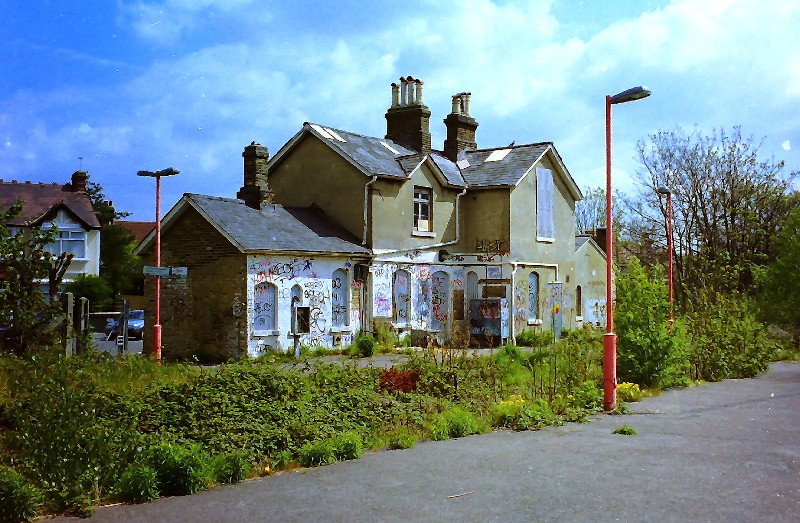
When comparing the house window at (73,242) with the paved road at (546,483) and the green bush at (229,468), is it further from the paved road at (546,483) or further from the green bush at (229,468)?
the green bush at (229,468)

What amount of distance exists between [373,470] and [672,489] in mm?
3149

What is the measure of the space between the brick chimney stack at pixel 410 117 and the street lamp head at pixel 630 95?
1903 cm

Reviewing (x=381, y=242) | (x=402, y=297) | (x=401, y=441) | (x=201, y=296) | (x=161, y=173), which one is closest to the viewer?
(x=401, y=441)

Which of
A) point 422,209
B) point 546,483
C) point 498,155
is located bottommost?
point 546,483

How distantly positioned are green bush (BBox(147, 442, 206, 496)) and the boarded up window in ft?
87.3

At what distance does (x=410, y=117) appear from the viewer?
33656 mm

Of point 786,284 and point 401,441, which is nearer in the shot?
point 401,441

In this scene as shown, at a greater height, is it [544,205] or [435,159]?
[435,159]

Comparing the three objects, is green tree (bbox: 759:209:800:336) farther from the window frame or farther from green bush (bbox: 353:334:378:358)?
green bush (bbox: 353:334:378:358)

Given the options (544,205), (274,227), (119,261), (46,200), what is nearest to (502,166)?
(544,205)

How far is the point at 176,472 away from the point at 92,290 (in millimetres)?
39878

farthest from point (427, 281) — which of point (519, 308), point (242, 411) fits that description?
point (242, 411)

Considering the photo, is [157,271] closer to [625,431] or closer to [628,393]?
[628,393]

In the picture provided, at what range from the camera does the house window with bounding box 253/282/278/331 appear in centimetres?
2491
